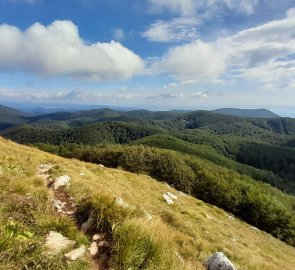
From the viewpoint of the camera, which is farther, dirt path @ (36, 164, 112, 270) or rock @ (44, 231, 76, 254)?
dirt path @ (36, 164, 112, 270)

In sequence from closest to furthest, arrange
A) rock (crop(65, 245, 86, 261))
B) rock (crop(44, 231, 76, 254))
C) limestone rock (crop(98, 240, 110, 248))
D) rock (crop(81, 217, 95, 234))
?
1. rock (crop(65, 245, 86, 261))
2. rock (crop(44, 231, 76, 254))
3. limestone rock (crop(98, 240, 110, 248))
4. rock (crop(81, 217, 95, 234))

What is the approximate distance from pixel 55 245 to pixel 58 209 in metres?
2.79

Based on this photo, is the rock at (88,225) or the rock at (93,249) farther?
the rock at (88,225)

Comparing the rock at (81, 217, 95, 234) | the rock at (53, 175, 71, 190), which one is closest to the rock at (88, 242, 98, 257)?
the rock at (81, 217, 95, 234)

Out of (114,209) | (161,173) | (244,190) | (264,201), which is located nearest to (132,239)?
(114,209)

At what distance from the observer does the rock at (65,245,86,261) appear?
18.8 ft

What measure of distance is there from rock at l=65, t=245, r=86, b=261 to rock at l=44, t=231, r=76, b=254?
22 centimetres

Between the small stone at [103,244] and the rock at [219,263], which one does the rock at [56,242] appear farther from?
the rock at [219,263]

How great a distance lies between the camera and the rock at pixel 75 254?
18.8ft

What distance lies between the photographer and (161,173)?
288 ft

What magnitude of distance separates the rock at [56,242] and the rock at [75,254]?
0.72ft

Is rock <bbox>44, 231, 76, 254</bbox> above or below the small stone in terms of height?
above

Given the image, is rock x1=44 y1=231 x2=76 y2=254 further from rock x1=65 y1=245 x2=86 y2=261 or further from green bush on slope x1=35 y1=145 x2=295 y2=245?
green bush on slope x1=35 y1=145 x2=295 y2=245

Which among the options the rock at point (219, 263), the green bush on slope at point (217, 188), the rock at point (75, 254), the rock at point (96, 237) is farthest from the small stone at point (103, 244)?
the green bush on slope at point (217, 188)
